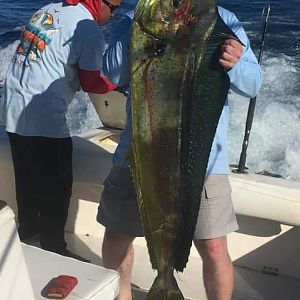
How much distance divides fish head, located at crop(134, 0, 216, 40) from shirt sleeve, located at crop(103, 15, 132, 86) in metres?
0.43

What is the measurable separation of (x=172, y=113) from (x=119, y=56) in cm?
41

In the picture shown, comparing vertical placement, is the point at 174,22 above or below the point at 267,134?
above

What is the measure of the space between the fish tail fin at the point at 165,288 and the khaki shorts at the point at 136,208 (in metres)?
0.30

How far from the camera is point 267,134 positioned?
6.15 m

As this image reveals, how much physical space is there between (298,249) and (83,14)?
1609mm

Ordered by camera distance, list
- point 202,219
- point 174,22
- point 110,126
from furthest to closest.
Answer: point 110,126
point 202,219
point 174,22

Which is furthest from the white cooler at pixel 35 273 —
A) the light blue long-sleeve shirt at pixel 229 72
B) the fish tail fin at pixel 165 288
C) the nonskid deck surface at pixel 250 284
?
the nonskid deck surface at pixel 250 284

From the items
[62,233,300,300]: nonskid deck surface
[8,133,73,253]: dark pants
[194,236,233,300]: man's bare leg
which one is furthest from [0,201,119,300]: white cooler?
[62,233,300,300]: nonskid deck surface

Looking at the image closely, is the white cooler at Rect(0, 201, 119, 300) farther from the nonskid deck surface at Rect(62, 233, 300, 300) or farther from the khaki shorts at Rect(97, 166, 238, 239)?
the nonskid deck surface at Rect(62, 233, 300, 300)

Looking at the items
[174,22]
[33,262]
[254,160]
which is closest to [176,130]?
[174,22]

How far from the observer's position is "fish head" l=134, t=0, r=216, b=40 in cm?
160

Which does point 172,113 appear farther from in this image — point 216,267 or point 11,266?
point 216,267

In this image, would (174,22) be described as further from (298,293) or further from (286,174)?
(286,174)

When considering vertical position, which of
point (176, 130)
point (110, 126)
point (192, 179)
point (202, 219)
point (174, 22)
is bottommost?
point (110, 126)
